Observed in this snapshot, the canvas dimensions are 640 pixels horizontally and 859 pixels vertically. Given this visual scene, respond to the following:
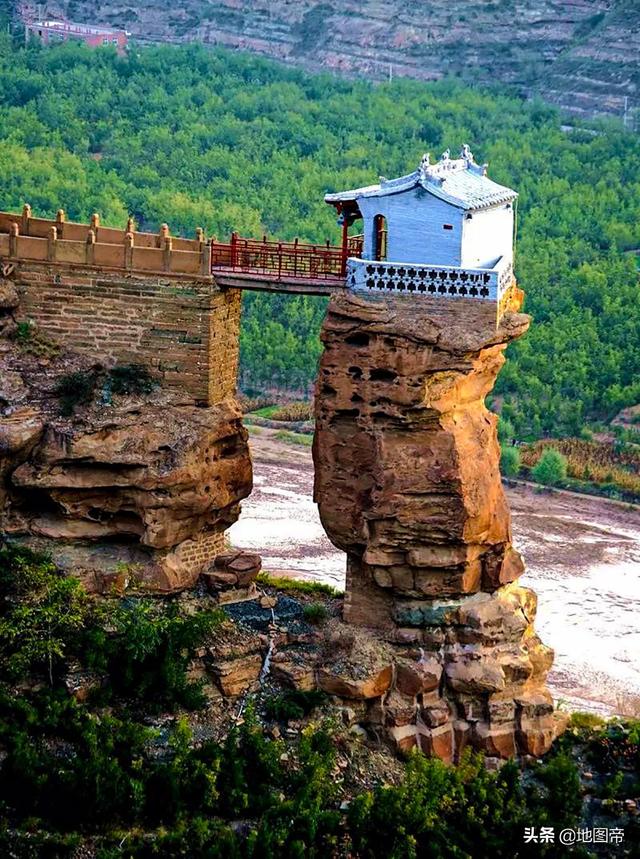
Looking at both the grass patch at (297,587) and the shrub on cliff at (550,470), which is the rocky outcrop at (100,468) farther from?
the shrub on cliff at (550,470)

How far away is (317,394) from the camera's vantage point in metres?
38.1

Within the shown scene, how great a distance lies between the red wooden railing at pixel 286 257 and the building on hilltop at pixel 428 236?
679mm

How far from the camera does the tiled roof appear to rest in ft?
121

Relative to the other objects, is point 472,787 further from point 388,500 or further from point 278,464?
point 278,464

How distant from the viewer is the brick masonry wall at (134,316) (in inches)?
1522

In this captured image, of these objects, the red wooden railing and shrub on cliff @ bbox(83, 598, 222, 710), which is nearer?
shrub on cliff @ bbox(83, 598, 222, 710)

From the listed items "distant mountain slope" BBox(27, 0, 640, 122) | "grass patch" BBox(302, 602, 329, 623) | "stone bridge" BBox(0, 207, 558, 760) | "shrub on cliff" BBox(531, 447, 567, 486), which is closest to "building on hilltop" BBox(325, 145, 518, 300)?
"stone bridge" BBox(0, 207, 558, 760)

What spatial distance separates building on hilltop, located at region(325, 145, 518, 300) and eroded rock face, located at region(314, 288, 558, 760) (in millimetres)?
401

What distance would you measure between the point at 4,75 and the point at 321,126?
555 inches

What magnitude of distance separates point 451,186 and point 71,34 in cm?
6635

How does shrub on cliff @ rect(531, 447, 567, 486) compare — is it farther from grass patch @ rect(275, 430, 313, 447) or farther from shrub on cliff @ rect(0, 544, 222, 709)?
shrub on cliff @ rect(0, 544, 222, 709)

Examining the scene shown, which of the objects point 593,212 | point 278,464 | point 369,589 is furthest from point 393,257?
point 593,212

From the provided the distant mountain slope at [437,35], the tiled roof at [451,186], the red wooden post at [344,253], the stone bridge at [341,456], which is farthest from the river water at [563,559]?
the distant mountain slope at [437,35]

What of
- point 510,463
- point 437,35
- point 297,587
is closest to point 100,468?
point 297,587
